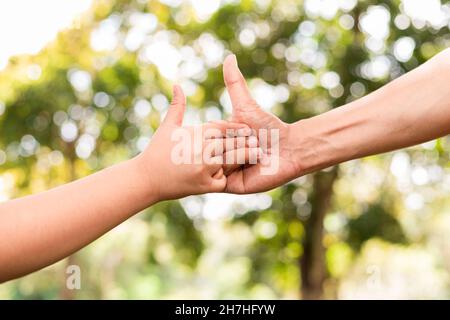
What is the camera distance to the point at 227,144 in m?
2.05

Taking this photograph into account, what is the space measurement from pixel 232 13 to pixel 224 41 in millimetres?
280

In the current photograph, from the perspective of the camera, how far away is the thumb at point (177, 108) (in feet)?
5.99

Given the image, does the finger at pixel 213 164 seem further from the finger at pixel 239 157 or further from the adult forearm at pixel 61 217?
the adult forearm at pixel 61 217

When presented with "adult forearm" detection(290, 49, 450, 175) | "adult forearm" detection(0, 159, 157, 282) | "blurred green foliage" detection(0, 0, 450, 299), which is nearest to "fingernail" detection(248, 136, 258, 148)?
"adult forearm" detection(290, 49, 450, 175)

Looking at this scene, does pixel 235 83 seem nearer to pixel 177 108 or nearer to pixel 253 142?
pixel 253 142

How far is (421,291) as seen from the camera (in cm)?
925

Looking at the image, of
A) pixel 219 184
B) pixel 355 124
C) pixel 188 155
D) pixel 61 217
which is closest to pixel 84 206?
pixel 61 217

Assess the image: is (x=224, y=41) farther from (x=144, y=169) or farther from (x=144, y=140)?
(x=144, y=169)

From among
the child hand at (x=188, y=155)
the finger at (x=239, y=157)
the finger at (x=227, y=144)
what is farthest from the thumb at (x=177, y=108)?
the finger at (x=239, y=157)

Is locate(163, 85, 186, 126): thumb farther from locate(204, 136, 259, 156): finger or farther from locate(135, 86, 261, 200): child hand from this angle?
locate(204, 136, 259, 156): finger

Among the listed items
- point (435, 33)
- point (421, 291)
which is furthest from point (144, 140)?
point (421, 291)

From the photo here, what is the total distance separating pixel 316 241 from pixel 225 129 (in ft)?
15.2

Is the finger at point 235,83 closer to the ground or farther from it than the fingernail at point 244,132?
farther from it

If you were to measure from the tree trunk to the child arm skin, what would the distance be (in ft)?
16.2
